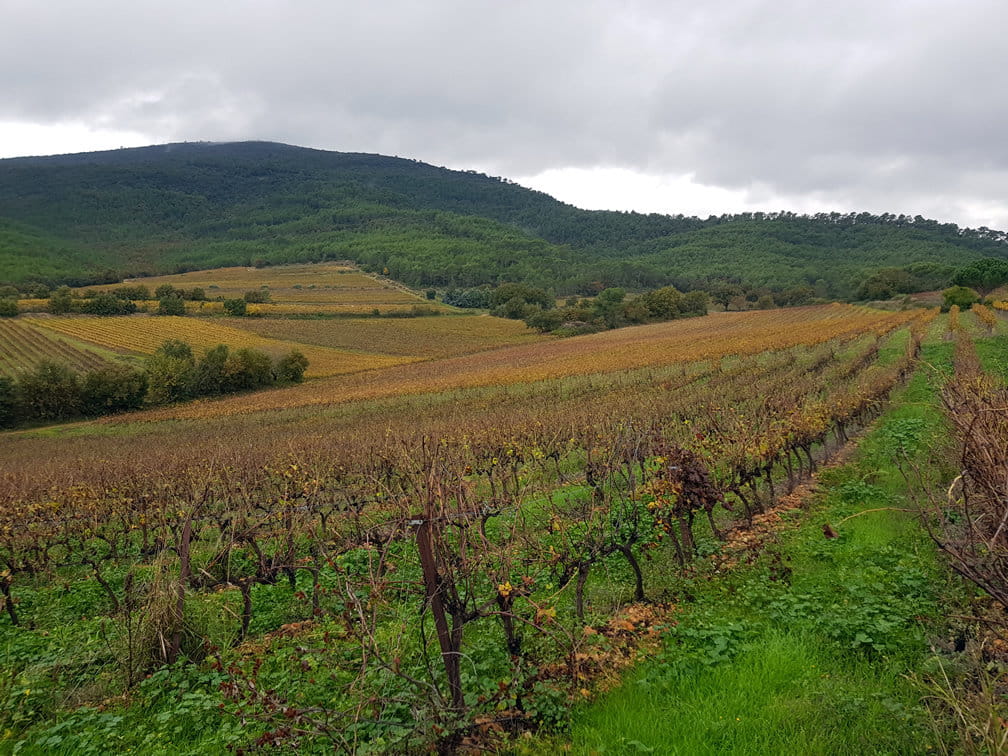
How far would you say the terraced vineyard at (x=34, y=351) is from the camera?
181 feet

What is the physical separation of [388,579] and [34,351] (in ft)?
240

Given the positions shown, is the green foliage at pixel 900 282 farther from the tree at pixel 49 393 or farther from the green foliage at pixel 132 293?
the green foliage at pixel 132 293

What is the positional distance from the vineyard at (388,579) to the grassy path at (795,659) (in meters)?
0.11

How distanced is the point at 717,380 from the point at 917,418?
1516 cm

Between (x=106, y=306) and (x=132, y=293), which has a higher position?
(x=132, y=293)

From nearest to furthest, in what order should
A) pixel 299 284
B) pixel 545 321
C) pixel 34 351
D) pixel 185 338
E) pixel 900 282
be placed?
pixel 34 351 → pixel 185 338 → pixel 545 321 → pixel 900 282 → pixel 299 284

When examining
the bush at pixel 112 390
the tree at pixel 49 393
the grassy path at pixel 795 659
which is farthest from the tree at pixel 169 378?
the grassy path at pixel 795 659

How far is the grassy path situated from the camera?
434 centimetres

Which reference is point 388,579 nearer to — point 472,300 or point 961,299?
point 961,299

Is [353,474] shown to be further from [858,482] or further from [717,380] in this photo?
[717,380]

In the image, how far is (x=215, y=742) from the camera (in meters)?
4.96

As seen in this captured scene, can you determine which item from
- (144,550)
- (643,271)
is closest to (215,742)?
(144,550)

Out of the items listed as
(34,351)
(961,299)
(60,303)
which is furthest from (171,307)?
(961,299)

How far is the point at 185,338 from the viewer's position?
70500mm
